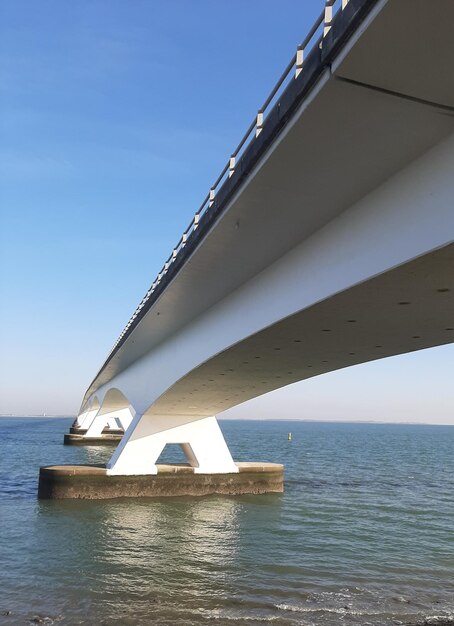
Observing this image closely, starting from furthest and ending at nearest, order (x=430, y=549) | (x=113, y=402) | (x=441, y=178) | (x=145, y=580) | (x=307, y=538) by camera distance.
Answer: (x=113, y=402) → (x=307, y=538) → (x=430, y=549) → (x=145, y=580) → (x=441, y=178)

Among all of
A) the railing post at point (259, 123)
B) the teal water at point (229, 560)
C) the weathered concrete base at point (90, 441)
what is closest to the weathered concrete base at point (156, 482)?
the teal water at point (229, 560)

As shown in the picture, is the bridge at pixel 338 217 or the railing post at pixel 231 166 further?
the railing post at pixel 231 166

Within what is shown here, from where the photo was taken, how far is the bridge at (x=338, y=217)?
5.59 metres

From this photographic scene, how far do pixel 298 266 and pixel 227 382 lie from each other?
419 inches

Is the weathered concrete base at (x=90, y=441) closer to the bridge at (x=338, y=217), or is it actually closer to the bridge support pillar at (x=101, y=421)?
the bridge support pillar at (x=101, y=421)

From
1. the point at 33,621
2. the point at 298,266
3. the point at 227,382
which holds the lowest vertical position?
the point at 33,621

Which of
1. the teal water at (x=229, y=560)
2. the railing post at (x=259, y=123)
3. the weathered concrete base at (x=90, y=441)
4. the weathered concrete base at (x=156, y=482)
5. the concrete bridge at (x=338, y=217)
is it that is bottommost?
the teal water at (x=229, y=560)

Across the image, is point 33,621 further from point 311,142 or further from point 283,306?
point 311,142

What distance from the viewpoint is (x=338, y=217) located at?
9.62 meters

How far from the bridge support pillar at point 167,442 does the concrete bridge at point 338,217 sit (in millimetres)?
Result: 8347

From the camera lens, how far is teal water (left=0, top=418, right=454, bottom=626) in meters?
11.4

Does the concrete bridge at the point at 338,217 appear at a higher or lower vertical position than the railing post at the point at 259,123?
lower

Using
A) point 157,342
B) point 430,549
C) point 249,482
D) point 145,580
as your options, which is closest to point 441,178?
point 145,580

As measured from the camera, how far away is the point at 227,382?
21.3 meters
